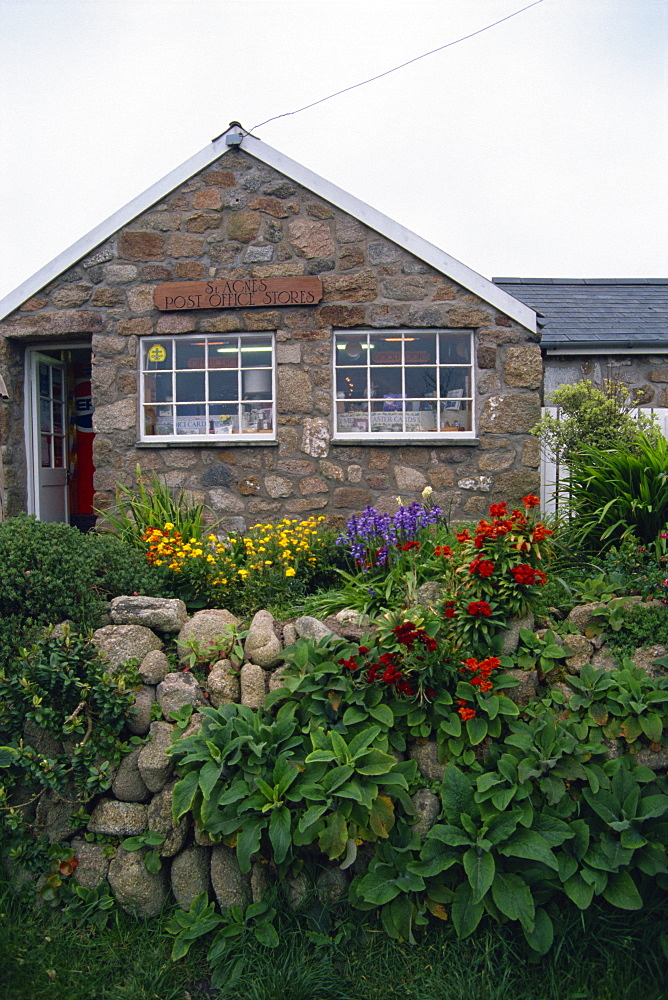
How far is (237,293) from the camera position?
6.71 metres

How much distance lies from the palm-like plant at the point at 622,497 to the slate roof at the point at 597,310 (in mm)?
2292

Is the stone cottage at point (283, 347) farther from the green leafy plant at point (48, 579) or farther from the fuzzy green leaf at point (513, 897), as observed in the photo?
the fuzzy green leaf at point (513, 897)

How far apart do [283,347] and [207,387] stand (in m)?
0.88

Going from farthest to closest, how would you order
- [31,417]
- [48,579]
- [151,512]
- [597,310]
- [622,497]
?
[597,310] → [31,417] → [151,512] → [622,497] → [48,579]

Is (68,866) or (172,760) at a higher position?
(172,760)

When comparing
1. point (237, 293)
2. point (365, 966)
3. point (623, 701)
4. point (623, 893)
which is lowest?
point (365, 966)

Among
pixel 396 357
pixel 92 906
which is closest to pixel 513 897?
pixel 92 906

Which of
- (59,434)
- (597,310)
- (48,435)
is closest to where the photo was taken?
(48,435)

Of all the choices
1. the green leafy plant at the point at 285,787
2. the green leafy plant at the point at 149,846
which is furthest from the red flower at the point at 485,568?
the green leafy plant at the point at 149,846

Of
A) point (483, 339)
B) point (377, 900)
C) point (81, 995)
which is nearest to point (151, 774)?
point (81, 995)

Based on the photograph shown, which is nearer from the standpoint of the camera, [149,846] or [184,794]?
[184,794]

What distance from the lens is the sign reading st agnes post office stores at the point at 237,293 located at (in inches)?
262

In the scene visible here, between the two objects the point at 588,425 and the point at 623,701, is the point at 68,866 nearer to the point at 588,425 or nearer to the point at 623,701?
the point at 623,701

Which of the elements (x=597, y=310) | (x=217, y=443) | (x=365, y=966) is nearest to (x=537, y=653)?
(x=365, y=966)
